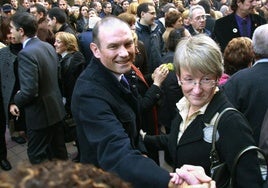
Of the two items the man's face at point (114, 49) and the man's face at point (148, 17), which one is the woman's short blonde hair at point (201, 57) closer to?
the man's face at point (114, 49)

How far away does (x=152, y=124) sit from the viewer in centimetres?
386

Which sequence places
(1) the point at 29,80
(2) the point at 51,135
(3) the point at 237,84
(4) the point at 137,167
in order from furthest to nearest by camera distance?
(2) the point at 51,135, (1) the point at 29,80, (3) the point at 237,84, (4) the point at 137,167

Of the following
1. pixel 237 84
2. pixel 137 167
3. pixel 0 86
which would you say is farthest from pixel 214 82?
pixel 0 86

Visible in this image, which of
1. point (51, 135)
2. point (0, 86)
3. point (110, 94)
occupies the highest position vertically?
point (110, 94)

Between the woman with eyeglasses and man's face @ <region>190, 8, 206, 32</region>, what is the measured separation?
358 centimetres

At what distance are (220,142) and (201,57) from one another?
1.54ft

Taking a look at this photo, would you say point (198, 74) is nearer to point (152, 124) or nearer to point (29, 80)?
point (152, 124)

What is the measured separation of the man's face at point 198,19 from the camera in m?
5.41

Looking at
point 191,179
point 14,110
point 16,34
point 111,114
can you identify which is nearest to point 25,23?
point 16,34

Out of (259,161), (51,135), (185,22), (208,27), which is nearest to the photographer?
(259,161)

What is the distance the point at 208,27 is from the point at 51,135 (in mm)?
3949

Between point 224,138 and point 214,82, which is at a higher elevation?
point 214,82

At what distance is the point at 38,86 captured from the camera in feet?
12.7

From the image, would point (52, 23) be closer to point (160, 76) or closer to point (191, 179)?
point (160, 76)
